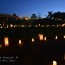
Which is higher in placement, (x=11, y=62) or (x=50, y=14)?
(x=50, y=14)

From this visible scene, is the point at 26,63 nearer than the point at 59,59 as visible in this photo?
Yes

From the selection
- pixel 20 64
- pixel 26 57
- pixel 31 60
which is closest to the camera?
pixel 20 64

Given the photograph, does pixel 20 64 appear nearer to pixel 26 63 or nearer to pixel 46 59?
pixel 26 63

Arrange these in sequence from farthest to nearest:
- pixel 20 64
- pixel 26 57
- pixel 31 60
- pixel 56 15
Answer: pixel 56 15 → pixel 26 57 → pixel 31 60 → pixel 20 64

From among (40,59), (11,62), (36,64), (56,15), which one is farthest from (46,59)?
(56,15)

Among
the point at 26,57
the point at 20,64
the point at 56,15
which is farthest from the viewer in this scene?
the point at 56,15

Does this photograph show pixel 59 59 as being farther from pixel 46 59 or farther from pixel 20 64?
pixel 20 64

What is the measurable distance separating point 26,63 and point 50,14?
72.7 metres

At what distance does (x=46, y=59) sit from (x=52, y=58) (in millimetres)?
240

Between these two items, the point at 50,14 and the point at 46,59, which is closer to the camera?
the point at 46,59

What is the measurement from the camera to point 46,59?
7.76 metres

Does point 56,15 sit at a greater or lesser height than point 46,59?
greater

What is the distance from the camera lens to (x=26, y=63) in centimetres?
720

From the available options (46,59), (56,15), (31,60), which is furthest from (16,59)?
(56,15)
